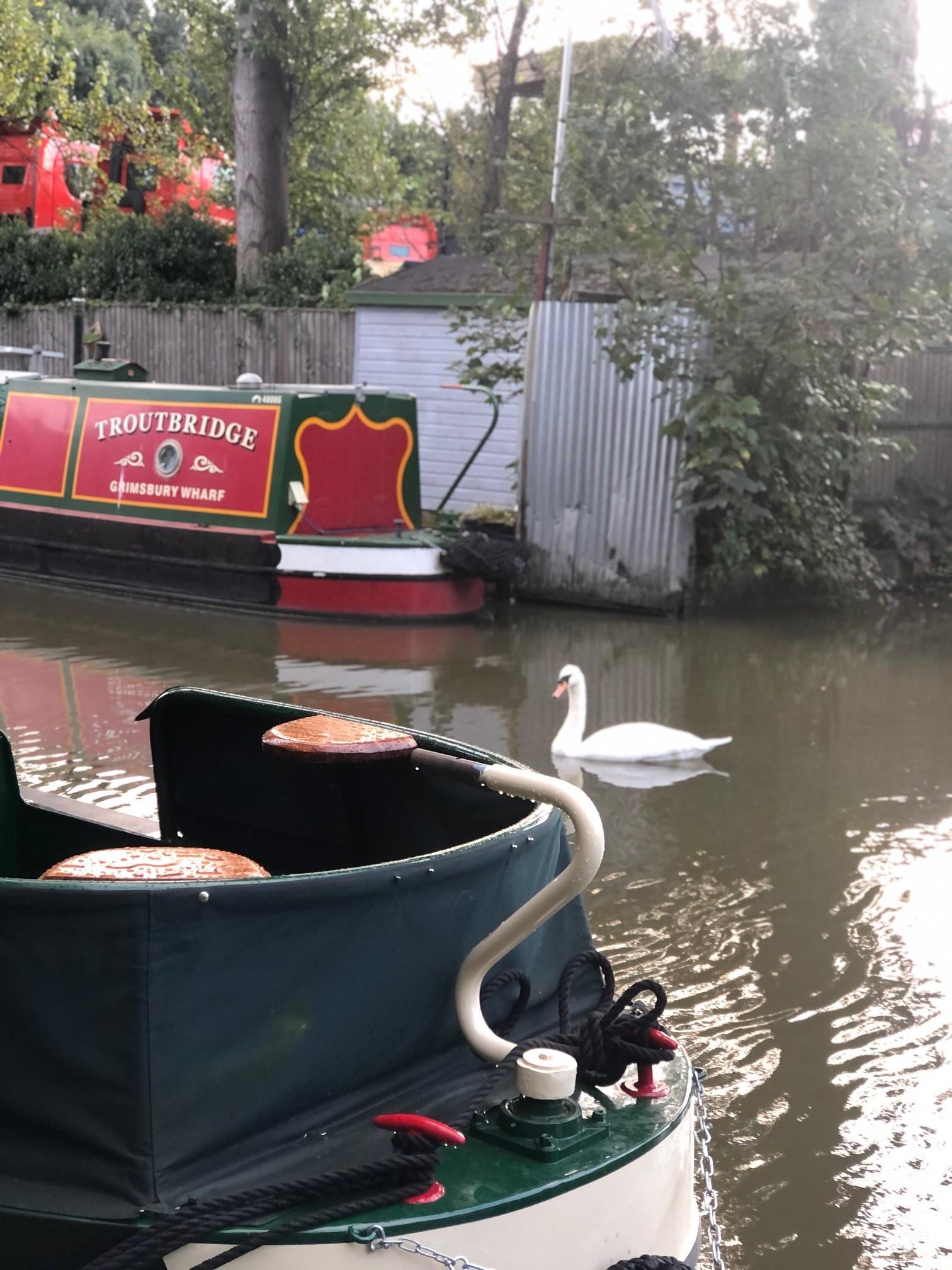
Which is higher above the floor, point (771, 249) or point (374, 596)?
point (771, 249)

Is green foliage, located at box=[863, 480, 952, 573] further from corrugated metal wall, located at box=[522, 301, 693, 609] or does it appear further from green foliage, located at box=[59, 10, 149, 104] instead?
green foliage, located at box=[59, 10, 149, 104]

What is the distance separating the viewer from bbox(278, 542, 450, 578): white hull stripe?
12078mm

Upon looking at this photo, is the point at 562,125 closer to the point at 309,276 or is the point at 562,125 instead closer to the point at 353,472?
the point at 309,276

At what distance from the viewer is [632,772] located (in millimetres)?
8039

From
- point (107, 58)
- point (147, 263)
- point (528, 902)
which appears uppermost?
point (107, 58)

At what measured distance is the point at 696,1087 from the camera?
10.3 feet

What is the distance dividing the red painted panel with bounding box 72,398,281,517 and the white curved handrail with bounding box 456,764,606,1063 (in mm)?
9985

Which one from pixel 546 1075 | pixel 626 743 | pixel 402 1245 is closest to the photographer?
pixel 402 1245

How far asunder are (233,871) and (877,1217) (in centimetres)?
206

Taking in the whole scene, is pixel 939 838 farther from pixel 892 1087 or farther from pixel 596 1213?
pixel 596 1213

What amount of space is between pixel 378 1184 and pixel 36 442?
12888mm

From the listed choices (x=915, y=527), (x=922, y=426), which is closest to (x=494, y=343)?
(x=915, y=527)

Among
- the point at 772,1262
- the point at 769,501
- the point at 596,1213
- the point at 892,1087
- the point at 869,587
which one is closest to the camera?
the point at 596,1213

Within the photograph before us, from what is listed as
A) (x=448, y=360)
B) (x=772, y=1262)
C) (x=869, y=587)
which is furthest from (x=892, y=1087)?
(x=448, y=360)
